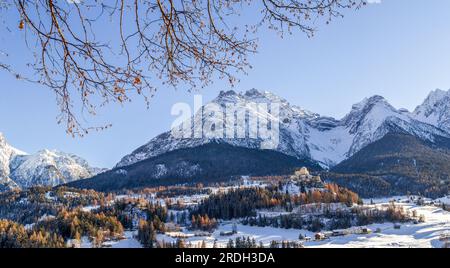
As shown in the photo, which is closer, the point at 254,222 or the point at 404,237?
the point at 404,237

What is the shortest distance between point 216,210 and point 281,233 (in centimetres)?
3219

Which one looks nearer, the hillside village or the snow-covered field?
the snow-covered field

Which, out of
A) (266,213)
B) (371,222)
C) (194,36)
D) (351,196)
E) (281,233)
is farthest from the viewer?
(351,196)

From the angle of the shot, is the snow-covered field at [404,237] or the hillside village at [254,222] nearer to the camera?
the snow-covered field at [404,237]

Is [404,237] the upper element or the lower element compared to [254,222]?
lower

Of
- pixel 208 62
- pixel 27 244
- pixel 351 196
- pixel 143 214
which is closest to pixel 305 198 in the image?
pixel 351 196

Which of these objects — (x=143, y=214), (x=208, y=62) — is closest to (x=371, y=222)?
(x=143, y=214)

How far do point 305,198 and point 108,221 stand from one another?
6769cm

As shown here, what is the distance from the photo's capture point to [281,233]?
131875 millimetres
